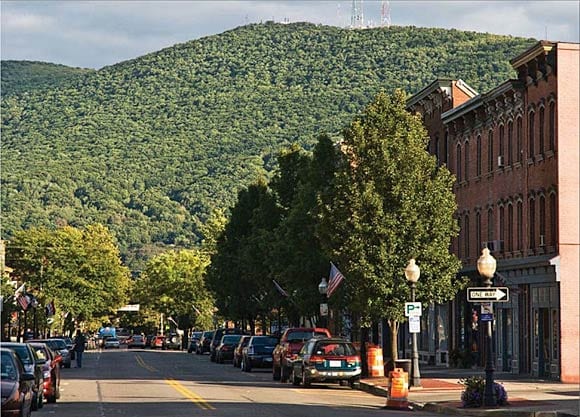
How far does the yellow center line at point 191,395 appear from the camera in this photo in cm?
3216

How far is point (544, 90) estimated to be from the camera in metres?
45.3

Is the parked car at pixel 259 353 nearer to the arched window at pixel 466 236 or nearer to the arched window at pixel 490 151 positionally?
the arched window at pixel 466 236

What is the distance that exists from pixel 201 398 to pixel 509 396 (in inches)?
329

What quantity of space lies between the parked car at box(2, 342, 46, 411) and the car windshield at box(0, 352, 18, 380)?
409 centimetres

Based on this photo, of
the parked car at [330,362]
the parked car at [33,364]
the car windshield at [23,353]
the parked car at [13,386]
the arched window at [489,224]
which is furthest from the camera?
the arched window at [489,224]

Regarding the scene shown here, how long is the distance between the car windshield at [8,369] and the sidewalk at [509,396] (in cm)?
1108

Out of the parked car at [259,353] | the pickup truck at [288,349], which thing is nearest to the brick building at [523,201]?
the pickup truck at [288,349]

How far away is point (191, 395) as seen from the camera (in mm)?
37344

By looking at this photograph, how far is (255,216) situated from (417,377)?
38386 millimetres

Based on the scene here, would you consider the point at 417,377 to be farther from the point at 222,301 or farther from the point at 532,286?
the point at 222,301

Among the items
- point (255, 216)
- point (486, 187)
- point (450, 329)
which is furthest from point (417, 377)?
point (255, 216)

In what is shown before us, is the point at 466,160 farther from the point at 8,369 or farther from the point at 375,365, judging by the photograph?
the point at 8,369

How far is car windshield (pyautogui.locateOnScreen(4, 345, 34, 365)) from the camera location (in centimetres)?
2972

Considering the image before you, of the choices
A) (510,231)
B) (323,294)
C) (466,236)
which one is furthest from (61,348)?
(510,231)
